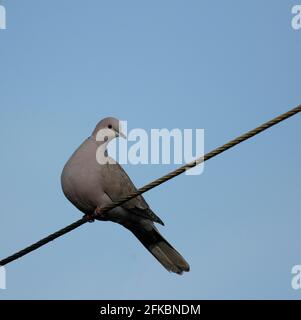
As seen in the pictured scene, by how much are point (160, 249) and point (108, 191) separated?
0.84m

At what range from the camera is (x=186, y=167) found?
536 cm

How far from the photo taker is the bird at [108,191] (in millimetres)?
7262

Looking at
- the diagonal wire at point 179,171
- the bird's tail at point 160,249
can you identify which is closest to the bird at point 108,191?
the bird's tail at point 160,249

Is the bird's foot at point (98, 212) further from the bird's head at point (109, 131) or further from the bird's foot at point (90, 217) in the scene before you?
the bird's head at point (109, 131)

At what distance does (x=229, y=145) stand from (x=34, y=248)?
1745 millimetres

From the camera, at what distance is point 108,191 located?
7441 millimetres

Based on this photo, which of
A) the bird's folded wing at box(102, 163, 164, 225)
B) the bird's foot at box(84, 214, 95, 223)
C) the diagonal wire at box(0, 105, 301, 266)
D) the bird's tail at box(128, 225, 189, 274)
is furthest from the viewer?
the bird's tail at box(128, 225, 189, 274)

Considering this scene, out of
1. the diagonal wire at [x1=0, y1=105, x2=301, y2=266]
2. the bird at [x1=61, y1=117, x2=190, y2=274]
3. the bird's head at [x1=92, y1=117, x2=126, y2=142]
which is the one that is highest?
the bird's head at [x1=92, y1=117, x2=126, y2=142]

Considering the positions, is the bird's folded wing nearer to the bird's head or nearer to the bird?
the bird

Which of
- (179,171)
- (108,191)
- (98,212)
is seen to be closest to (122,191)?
(108,191)

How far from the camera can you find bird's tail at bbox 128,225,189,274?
7.65 metres

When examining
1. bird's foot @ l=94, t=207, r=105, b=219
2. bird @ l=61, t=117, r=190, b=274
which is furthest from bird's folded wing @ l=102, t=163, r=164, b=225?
bird's foot @ l=94, t=207, r=105, b=219

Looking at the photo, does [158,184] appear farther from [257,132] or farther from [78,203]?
[78,203]

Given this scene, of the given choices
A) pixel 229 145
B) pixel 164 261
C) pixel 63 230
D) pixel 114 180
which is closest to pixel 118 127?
pixel 114 180
